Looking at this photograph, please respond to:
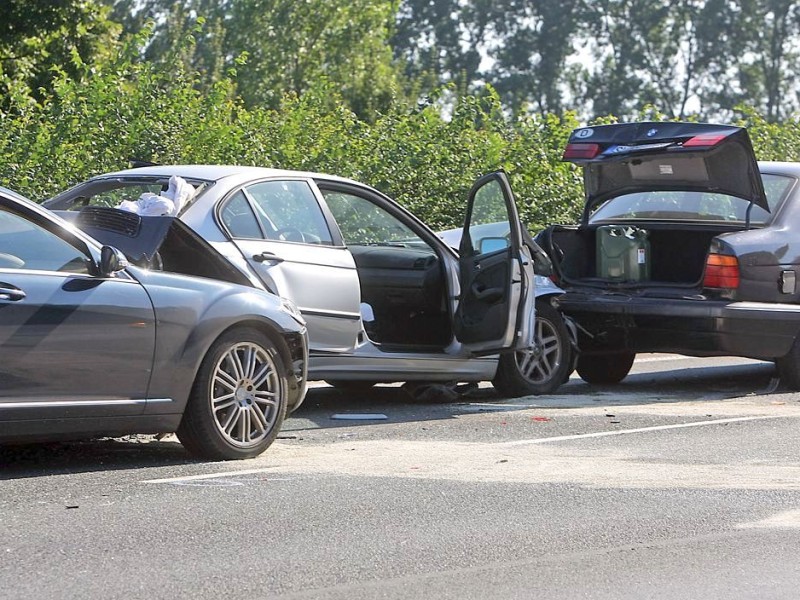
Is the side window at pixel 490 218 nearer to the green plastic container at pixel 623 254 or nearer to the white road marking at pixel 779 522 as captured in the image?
the green plastic container at pixel 623 254

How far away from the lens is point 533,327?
10.5 metres

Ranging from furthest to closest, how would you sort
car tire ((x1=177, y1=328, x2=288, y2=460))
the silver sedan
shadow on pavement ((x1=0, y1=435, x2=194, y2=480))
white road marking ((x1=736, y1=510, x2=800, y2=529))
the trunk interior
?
1. the trunk interior
2. the silver sedan
3. car tire ((x1=177, y1=328, x2=288, y2=460))
4. shadow on pavement ((x1=0, y1=435, x2=194, y2=480))
5. white road marking ((x1=736, y1=510, x2=800, y2=529))

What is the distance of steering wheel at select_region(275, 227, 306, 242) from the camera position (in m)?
9.48

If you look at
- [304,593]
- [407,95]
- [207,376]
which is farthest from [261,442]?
[407,95]

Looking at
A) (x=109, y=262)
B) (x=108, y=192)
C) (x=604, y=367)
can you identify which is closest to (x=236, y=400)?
(x=109, y=262)

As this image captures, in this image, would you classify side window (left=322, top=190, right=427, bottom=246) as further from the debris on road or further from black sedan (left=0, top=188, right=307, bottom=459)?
black sedan (left=0, top=188, right=307, bottom=459)

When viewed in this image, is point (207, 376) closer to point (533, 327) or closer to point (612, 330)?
point (533, 327)

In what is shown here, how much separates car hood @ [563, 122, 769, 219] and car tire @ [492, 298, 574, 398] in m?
1.39

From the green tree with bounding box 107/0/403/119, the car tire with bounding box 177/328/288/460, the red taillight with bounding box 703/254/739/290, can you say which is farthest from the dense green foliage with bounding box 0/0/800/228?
the green tree with bounding box 107/0/403/119

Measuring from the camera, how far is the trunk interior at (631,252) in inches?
476

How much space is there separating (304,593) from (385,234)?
5.66 meters

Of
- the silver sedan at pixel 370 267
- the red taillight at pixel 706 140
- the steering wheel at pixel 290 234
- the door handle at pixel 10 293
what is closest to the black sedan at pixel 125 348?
the door handle at pixel 10 293

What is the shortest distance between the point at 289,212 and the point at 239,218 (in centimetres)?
44

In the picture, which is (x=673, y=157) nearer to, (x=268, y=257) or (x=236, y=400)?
(x=268, y=257)
